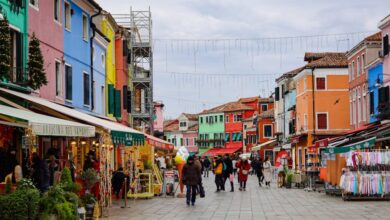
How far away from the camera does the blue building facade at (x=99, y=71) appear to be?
35.3 metres

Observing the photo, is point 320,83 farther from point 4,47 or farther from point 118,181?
point 4,47

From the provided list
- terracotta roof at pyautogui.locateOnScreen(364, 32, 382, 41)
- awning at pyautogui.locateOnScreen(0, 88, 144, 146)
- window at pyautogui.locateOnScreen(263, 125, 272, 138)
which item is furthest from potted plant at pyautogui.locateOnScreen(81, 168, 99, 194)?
window at pyautogui.locateOnScreen(263, 125, 272, 138)

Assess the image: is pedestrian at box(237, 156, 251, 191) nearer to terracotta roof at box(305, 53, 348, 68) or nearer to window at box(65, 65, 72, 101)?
window at box(65, 65, 72, 101)

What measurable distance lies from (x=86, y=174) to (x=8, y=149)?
278cm

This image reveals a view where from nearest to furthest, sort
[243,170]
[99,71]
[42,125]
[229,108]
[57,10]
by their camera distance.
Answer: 1. [42,125]
2. [57,10]
3. [243,170]
4. [99,71]
5. [229,108]

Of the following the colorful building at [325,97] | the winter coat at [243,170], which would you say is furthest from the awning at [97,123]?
the colorful building at [325,97]

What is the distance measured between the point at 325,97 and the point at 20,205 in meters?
54.2

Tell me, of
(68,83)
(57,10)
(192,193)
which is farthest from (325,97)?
(192,193)

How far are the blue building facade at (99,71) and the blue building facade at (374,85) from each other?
14615 mm

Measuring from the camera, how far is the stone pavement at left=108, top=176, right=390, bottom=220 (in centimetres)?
1995

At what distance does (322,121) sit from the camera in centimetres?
6531

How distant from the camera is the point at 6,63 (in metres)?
18.8

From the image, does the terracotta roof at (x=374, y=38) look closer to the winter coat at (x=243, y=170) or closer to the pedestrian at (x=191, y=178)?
the winter coat at (x=243, y=170)

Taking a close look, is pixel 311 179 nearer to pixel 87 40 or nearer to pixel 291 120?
pixel 87 40
